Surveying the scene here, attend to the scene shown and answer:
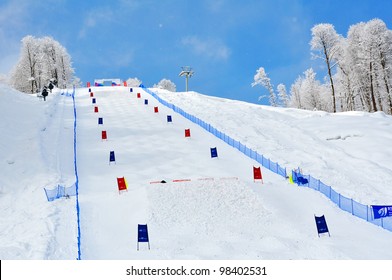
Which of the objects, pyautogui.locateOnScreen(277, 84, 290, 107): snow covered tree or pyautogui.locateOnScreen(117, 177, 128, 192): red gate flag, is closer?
pyautogui.locateOnScreen(117, 177, 128, 192): red gate flag

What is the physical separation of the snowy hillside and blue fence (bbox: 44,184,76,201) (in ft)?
1.16

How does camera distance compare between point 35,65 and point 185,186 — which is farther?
point 35,65

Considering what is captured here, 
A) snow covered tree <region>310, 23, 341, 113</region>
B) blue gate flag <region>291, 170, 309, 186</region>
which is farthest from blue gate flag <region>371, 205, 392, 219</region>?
snow covered tree <region>310, 23, 341, 113</region>

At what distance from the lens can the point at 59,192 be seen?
22156 millimetres

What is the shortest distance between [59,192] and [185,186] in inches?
268

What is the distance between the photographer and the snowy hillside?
16.8m

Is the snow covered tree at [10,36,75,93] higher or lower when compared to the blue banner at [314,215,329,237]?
higher

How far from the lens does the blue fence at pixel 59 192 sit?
21831 millimetres

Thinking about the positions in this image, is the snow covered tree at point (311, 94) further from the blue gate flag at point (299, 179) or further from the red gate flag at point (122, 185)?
the red gate flag at point (122, 185)

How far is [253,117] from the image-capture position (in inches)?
1735

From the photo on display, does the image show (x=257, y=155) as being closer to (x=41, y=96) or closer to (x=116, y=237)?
(x=116, y=237)

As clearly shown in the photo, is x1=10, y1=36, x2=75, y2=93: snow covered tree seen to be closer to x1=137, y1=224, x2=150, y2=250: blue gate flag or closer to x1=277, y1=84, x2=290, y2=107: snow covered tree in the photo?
x1=277, y1=84, x2=290, y2=107: snow covered tree

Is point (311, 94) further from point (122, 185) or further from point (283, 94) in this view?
point (122, 185)

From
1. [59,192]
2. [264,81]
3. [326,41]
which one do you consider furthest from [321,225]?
[264,81]
